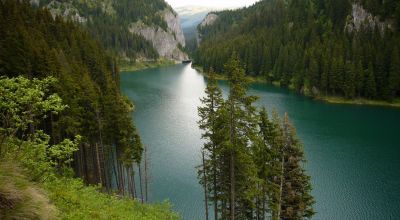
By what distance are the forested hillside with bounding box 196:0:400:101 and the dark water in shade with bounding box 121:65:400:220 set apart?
9341 mm

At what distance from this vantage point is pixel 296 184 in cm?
3284

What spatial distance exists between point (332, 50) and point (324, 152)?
241 feet

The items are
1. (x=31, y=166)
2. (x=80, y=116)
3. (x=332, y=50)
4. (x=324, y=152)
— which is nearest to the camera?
(x=31, y=166)

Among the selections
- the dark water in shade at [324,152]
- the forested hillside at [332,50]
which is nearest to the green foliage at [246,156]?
the dark water in shade at [324,152]

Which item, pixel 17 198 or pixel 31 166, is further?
pixel 31 166

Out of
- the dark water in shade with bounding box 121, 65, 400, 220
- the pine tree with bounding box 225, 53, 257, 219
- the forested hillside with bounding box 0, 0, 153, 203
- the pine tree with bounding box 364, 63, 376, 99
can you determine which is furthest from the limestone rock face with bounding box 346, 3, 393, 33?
the pine tree with bounding box 225, 53, 257, 219

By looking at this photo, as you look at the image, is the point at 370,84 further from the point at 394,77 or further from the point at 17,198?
the point at 17,198

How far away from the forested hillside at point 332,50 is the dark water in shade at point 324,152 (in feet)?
30.6

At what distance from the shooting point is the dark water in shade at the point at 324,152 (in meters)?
47.1

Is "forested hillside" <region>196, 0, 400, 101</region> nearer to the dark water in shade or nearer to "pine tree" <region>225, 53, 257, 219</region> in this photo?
the dark water in shade

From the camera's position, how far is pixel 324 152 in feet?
217

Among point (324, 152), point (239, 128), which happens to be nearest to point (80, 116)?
point (239, 128)

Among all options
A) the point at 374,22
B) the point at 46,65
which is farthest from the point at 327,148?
the point at 374,22

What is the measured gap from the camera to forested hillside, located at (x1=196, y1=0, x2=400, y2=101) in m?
110
